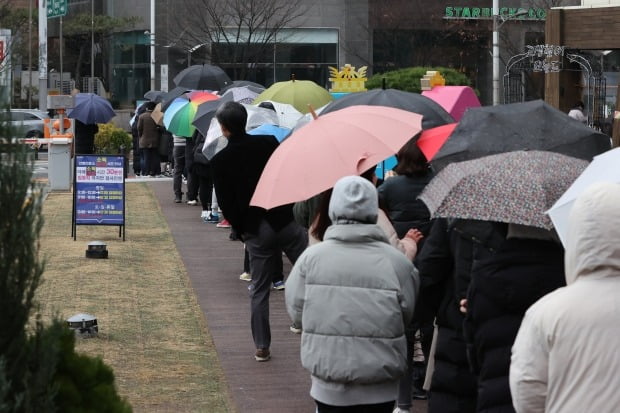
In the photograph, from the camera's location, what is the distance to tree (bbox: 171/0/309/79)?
177 ft

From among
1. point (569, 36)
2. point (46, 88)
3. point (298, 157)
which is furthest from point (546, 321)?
point (46, 88)

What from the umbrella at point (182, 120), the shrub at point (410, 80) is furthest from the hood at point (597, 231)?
the shrub at point (410, 80)

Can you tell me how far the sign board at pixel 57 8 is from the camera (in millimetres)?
39744

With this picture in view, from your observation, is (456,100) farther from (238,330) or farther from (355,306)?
(355,306)

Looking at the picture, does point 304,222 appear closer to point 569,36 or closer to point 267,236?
point 267,236

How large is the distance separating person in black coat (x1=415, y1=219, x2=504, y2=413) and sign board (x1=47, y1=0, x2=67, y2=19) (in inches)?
1354

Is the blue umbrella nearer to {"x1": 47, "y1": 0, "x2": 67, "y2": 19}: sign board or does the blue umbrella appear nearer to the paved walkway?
the paved walkway

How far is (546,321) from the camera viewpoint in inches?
159

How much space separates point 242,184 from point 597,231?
5.85 meters

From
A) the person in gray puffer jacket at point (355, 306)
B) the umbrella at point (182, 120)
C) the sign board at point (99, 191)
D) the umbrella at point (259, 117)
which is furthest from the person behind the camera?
the umbrella at point (182, 120)

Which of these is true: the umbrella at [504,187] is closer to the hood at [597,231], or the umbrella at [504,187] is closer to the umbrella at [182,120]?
the hood at [597,231]

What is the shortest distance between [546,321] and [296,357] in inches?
248

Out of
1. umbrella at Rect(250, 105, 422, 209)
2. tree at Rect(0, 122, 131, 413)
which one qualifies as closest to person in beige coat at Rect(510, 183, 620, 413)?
tree at Rect(0, 122, 131, 413)

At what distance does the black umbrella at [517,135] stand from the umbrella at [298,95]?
1019 centimetres
